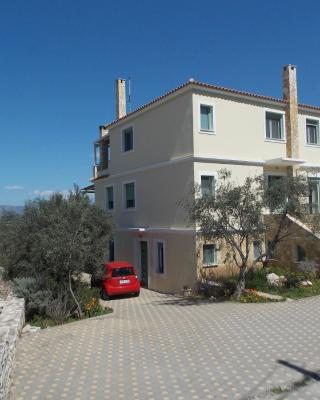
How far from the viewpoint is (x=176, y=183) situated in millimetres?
20219

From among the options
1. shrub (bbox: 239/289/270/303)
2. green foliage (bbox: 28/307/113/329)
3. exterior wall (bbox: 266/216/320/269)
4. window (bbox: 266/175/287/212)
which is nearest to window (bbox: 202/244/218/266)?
exterior wall (bbox: 266/216/320/269)

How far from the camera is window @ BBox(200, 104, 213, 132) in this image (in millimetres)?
19406

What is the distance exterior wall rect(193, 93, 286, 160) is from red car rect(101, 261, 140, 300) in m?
6.52

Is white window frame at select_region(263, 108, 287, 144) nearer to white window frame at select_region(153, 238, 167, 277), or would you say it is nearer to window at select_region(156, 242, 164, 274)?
white window frame at select_region(153, 238, 167, 277)

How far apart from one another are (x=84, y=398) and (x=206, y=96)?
50.5 feet

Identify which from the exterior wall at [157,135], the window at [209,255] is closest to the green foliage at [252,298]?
the window at [209,255]

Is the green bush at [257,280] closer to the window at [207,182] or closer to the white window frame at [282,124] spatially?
the window at [207,182]

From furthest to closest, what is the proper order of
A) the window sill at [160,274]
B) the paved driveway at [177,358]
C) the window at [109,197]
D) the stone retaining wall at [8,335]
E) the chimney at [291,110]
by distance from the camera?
the window at [109,197], the chimney at [291,110], the window sill at [160,274], the paved driveway at [177,358], the stone retaining wall at [8,335]

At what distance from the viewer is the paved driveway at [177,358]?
Answer: 7.32 m

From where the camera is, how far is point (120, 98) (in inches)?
1132

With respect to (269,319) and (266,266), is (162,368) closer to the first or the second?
(269,319)

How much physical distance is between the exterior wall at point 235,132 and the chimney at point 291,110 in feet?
2.73

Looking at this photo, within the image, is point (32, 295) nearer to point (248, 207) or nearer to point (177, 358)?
point (177, 358)

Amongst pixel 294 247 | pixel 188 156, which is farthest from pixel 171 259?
pixel 294 247
